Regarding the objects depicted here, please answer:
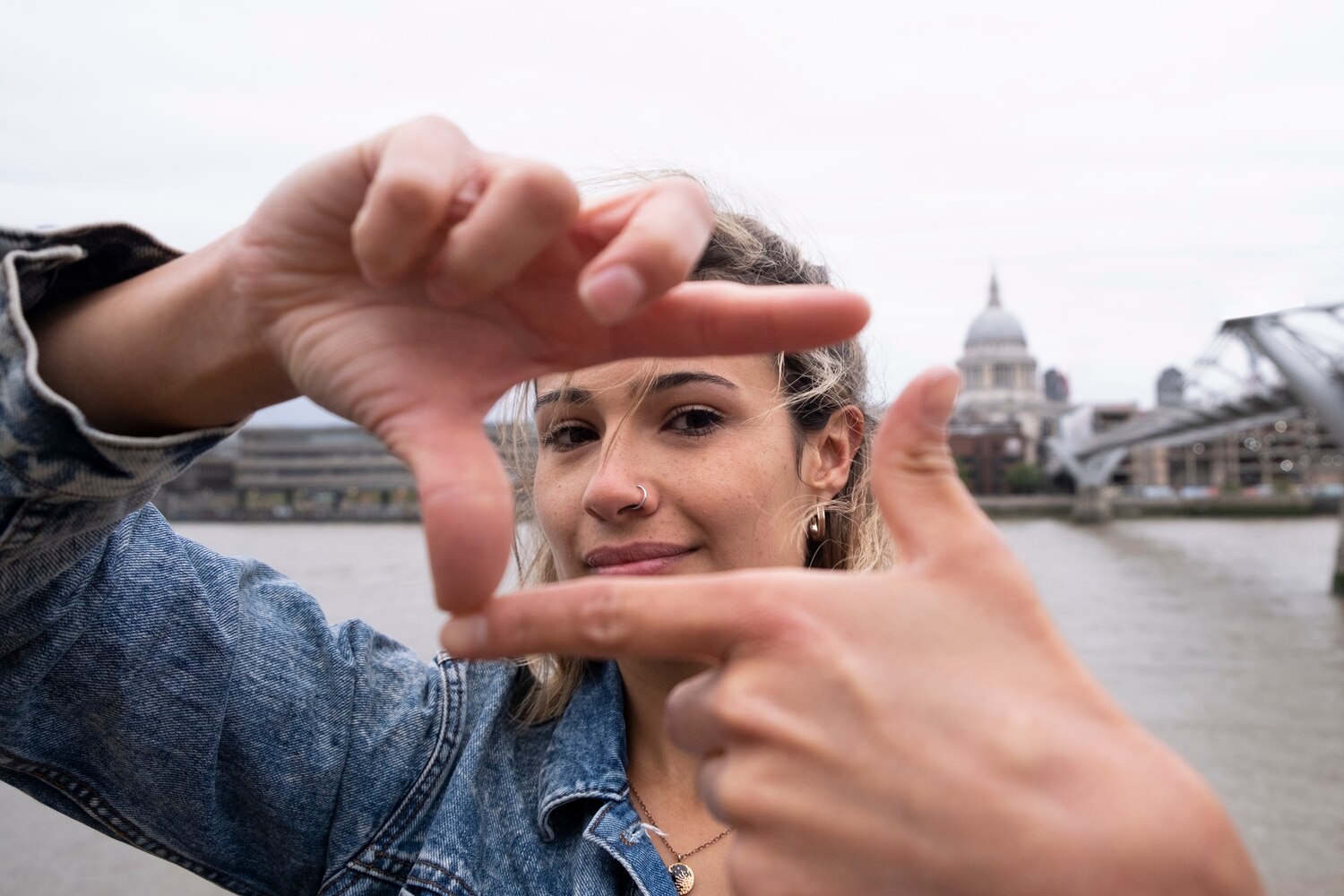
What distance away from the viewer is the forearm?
0.81 meters

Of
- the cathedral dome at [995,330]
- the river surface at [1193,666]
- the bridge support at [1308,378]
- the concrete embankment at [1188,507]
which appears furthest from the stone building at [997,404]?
the bridge support at [1308,378]

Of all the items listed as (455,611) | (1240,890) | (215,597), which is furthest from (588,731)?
(1240,890)

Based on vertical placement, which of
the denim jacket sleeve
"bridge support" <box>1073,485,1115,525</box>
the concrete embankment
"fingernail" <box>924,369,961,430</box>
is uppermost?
"fingernail" <box>924,369,961,430</box>

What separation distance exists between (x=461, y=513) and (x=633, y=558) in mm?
611

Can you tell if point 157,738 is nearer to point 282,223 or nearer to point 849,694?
point 282,223

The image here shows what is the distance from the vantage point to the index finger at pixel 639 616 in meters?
0.63

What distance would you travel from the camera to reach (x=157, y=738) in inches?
43.5

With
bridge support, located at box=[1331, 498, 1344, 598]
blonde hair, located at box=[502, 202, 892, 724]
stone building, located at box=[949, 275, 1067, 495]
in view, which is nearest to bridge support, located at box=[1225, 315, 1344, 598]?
bridge support, located at box=[1331, 498, 1344, 598]

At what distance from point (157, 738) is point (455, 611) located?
2.05 feet

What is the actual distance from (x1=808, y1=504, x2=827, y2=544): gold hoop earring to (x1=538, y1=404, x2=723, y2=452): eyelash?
0.21 metres

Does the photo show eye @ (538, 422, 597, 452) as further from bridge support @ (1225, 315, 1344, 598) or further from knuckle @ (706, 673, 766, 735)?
bridge support @ (1225, 315, 1344, 598)

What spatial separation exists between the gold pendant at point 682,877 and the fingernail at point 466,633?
2.21ft

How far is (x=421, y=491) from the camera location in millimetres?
615

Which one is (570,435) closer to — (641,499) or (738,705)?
(641,499)
